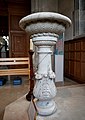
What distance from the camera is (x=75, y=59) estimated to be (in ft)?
13.7

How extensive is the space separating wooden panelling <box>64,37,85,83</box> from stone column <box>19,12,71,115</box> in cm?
241

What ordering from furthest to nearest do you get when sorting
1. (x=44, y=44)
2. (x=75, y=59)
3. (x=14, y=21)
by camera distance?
(x=14, y=21) → (x=75, y=59) → (x=44, y=44)

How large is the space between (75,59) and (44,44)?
2.95 meters

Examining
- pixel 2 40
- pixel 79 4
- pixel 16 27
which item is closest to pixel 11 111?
pixel 79 4

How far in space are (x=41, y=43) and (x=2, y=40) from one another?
873cm

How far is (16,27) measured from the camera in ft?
20.5

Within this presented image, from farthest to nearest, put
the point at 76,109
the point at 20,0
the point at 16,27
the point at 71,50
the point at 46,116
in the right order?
the point at 16,27 → the point at 20,0 → the point at 71,50 → the point at 76,109 → the point at 46,116

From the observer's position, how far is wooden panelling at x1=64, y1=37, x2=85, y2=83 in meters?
3.75

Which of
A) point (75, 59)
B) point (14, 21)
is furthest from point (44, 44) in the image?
point (14, 21)

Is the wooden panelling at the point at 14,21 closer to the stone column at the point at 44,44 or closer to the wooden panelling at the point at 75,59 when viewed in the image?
the wooden panelling at the point at 75,59

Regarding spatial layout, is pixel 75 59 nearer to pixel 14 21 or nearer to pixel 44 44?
pixel 44 44

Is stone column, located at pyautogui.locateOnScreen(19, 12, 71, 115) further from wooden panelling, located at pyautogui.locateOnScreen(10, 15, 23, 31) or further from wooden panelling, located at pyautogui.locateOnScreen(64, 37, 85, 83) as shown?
wooden panelling, located at pyautogui.locateOnScreen(10, 15, 23, 31)

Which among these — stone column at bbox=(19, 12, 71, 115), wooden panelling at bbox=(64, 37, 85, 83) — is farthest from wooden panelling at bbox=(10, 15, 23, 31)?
stone column at bbox=(19, 12, 71, 115)

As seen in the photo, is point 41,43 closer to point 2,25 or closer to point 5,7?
point 5,7
